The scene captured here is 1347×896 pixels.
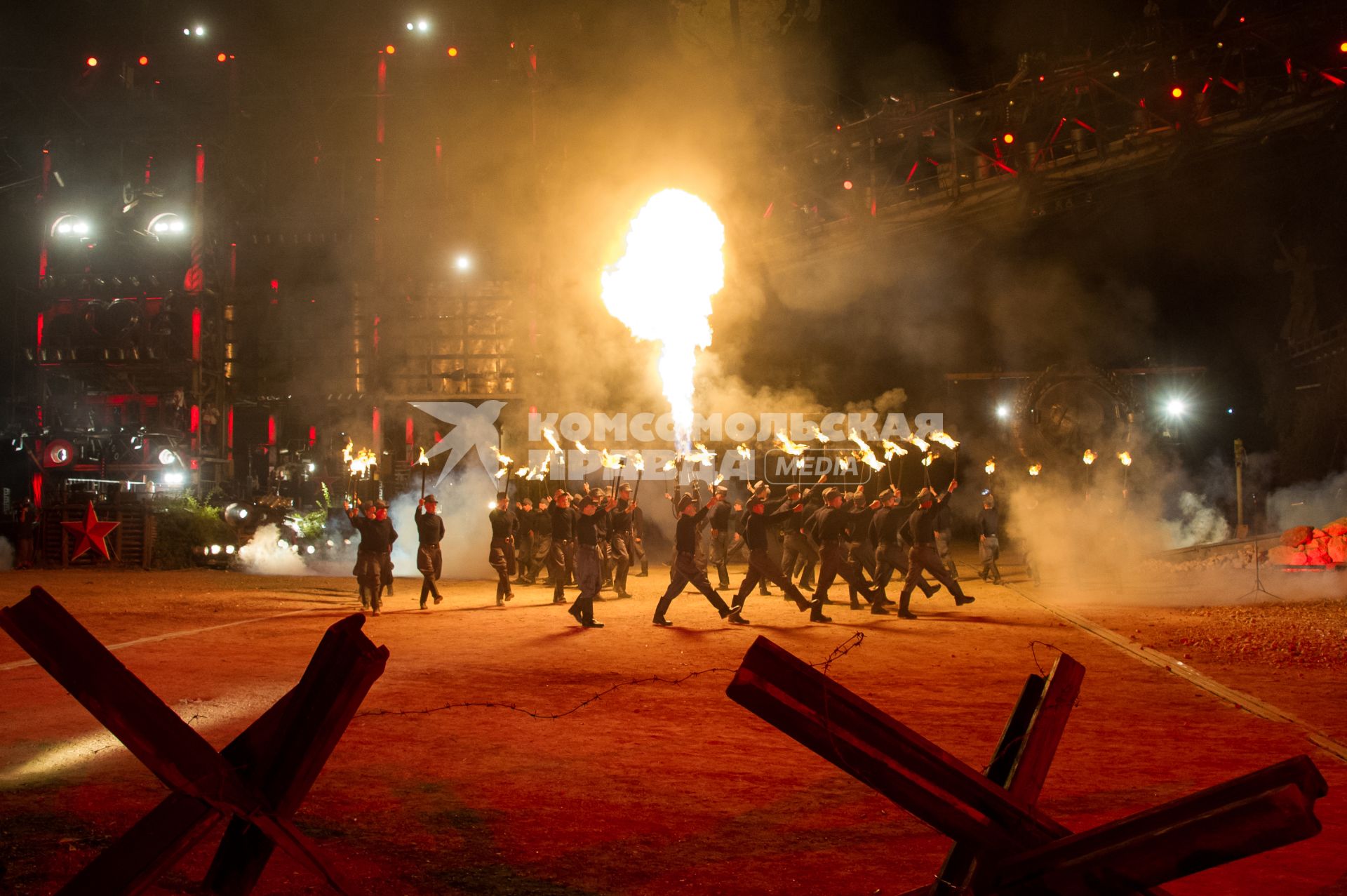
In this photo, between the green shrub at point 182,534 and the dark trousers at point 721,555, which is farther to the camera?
the green shrub at point 182,534

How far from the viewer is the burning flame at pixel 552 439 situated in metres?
24.7

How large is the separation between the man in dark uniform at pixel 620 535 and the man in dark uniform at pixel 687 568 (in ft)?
12.3

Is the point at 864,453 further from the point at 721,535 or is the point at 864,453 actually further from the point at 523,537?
the point at 523,537

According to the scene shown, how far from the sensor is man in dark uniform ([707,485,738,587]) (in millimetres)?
13844

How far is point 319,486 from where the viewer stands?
28328 mm

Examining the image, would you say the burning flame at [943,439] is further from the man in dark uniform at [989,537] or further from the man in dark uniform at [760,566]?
the man in dark uniform at [760,566]

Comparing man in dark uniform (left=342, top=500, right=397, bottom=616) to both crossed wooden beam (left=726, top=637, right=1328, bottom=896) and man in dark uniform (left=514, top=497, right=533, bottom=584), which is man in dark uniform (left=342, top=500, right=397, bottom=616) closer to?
man in dark uniform (left=514, top=497, right=533, bottom=584)

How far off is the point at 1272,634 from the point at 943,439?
13.6 m

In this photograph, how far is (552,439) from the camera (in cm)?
2477

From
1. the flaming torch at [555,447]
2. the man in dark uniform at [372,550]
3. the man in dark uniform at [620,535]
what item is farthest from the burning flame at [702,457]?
the man in dark uniform at [372,550]

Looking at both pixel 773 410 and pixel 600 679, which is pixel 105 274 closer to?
pixel 773 410

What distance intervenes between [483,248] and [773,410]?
10.7 metres

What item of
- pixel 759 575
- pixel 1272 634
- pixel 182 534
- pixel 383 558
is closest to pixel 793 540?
pixel 759 575

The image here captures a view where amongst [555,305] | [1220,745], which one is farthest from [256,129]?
[1220,745]
